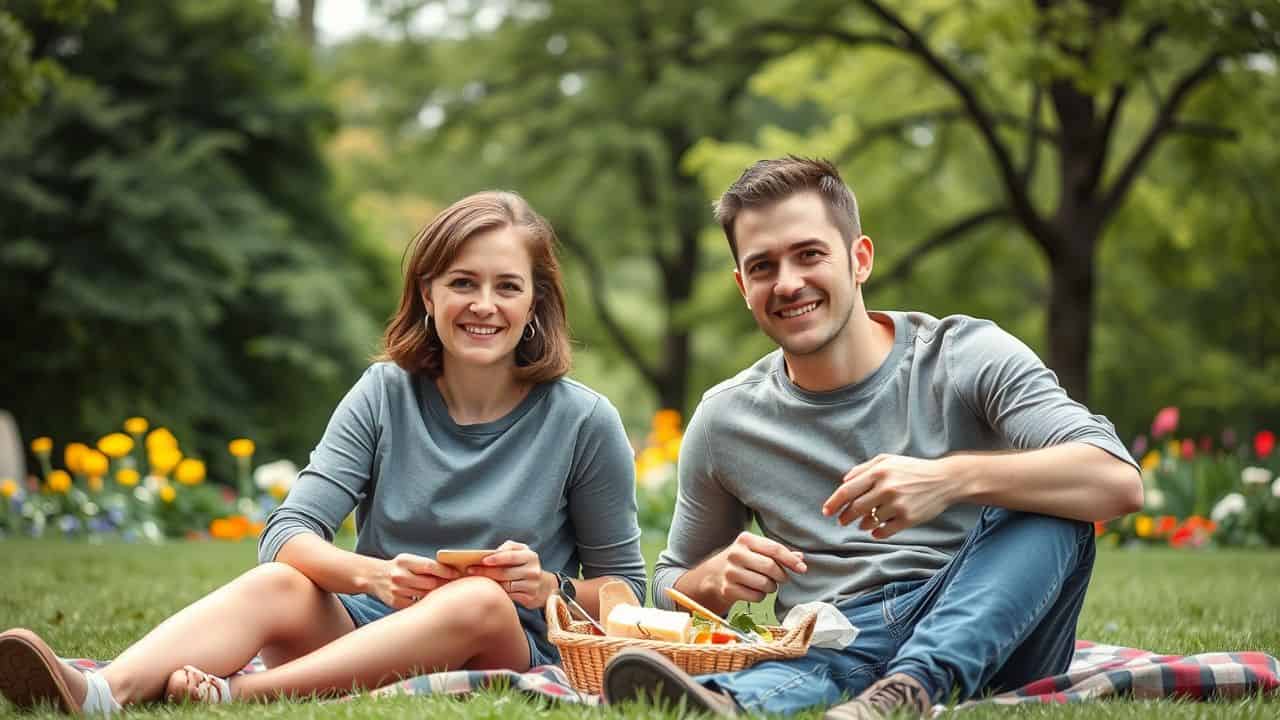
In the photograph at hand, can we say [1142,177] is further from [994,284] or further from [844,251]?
[844,251]

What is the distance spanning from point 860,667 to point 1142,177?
11493mm

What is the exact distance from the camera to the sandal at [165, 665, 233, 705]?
9.63 ft

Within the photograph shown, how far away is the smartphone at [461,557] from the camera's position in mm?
3061

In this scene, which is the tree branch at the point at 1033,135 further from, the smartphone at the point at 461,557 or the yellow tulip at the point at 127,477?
Answer: the smartphone at the point at 461,557

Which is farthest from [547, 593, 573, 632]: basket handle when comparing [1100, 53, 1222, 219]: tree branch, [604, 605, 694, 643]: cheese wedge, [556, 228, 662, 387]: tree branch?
[556, 228, 662, 387]: tree branch

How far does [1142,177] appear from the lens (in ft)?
43.5

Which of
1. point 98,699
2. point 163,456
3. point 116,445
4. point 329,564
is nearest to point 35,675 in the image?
point 98,699

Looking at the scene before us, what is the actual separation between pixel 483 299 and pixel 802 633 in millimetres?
1249

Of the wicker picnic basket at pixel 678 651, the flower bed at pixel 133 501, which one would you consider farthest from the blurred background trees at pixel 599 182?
the wicker picnic basket at pixel 678 651

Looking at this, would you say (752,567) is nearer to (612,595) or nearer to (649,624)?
(649,624)

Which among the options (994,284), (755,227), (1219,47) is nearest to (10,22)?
(755,227)

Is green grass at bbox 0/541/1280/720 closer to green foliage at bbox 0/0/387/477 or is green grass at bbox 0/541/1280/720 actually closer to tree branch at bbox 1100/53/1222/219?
tree branch at bbox 1100/53/1222/219

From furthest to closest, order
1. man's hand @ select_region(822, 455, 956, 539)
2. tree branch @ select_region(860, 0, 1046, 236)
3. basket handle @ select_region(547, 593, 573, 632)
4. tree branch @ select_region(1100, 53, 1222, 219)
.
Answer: tree branch @ select_region(860, 0, 1046, 236) → tree branch @ select_region(1100, 53, 1222, 219) → basket handle @ select_region(547, 593, 573, 632) → man's hand @ select_region(822, 455, 956, 539)

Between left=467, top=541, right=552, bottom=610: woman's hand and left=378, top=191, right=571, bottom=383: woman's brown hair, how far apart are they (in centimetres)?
65
